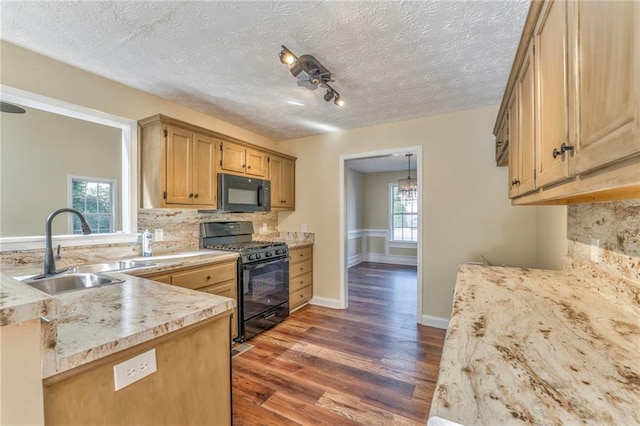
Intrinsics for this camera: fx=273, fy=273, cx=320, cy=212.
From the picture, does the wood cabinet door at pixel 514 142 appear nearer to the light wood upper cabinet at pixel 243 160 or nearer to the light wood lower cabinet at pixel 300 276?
the light wood lower cabinet at pixel 300 276

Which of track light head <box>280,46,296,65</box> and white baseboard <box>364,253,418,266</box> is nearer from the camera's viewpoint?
track light head <box>280,46,296,65</box>

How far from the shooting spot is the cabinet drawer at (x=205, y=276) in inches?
92.2

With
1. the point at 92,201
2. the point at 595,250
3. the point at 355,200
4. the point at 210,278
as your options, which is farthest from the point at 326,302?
the point at 355,200

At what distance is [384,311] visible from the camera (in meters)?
3.77

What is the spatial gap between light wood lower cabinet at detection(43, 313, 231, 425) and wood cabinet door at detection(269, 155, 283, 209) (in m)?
2.68

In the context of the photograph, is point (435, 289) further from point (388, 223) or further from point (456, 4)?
point (388, 223)

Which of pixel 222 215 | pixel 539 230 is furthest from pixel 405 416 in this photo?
pixel 222 215

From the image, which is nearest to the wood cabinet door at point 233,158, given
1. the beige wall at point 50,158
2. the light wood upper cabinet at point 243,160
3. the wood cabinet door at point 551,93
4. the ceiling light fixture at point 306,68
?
the light wood upper cabinet at point 243,160

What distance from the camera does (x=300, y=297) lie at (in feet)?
12.6

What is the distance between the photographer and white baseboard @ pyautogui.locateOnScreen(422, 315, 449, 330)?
322 centimetres

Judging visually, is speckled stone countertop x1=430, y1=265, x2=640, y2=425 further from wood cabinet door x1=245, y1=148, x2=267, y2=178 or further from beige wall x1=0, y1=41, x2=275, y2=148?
beige wall x1=0, y1=41, x2=275, y2=148

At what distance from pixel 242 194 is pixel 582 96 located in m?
3.07

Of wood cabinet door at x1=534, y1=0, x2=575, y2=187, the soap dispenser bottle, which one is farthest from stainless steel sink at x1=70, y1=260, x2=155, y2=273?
wood cabinet door at x1=534, y1=0, x2=575, y2=187

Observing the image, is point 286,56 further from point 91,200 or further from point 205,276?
point 91,200
